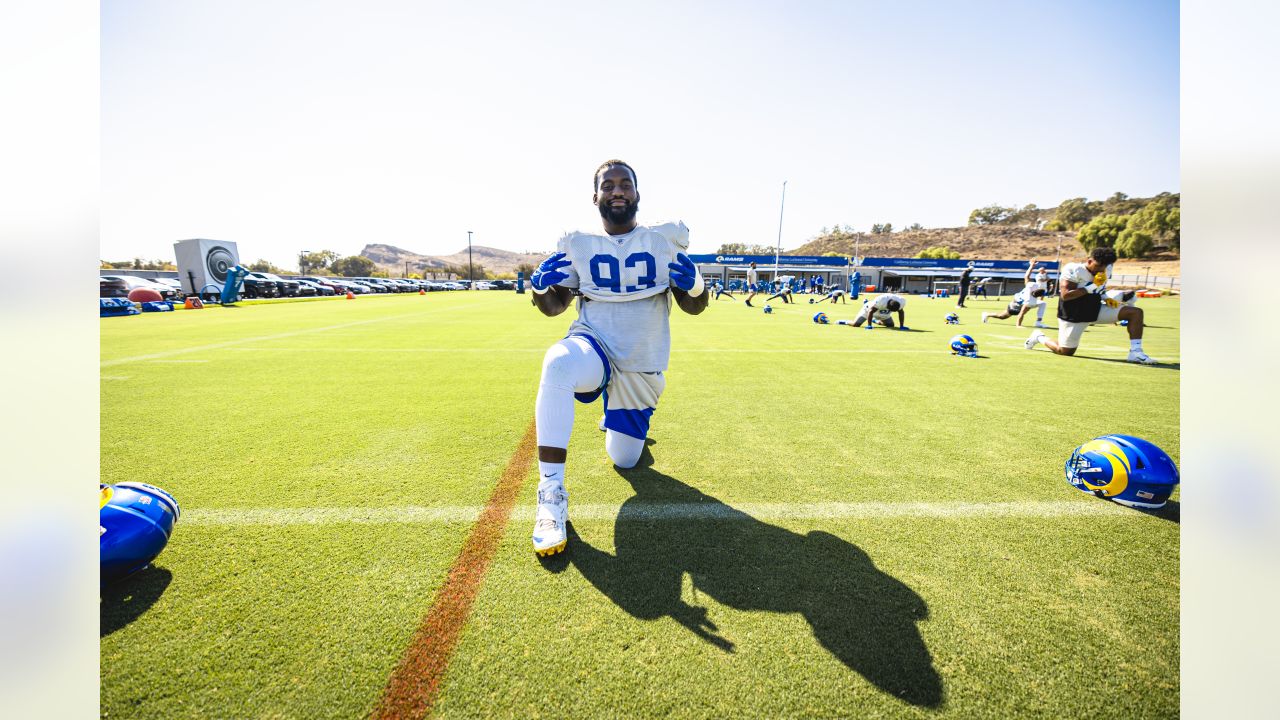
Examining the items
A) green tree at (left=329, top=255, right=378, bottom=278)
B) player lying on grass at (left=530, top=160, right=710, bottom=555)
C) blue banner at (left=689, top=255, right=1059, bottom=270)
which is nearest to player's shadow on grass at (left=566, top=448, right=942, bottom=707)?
player lying on grass at (left=530, top=160, right=710, bottom=555)

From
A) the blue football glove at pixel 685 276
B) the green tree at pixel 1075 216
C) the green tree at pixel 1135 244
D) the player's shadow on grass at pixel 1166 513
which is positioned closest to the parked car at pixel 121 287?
the blue football glove at pixel 685 276

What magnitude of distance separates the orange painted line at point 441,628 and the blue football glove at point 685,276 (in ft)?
4.92

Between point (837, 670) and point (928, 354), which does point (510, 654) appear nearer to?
point (837, 670)

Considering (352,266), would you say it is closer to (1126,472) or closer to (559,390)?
(559,390)

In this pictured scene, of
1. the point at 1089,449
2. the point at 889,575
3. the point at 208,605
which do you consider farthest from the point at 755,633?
the point at 1089,449

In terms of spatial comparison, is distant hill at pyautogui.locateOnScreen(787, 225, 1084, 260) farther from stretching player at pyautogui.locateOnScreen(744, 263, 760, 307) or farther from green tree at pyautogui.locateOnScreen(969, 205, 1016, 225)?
stretching player at pyautogui.locateOnScreen(744, 263, 760, 307)

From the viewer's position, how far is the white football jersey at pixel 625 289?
2.84 metres

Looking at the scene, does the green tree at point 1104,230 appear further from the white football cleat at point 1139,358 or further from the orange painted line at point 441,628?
the orange painted line at point 441,628

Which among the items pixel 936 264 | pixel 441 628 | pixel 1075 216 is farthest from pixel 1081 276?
pixel 1075 216

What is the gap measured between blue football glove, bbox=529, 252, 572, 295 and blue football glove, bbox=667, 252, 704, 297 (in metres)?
0.61

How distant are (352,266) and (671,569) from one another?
110 meters

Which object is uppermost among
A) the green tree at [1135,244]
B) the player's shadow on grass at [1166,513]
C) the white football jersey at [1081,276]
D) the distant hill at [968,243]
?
the distant hill at [968,243]

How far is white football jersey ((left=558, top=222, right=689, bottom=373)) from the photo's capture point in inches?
112

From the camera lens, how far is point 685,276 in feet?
9.20
